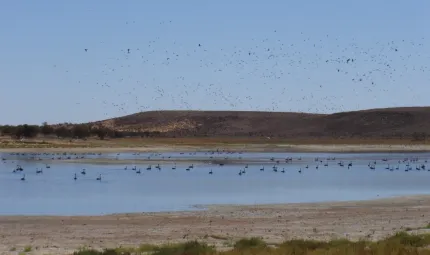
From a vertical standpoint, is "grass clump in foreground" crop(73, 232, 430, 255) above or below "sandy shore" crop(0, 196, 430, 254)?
above

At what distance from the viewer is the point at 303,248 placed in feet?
48.1

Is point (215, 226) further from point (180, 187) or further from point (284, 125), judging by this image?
point (284, 125)

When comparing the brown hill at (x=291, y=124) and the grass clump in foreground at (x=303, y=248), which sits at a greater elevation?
the brown hill at (x=291, y=124)

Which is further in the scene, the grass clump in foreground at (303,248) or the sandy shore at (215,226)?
the sandy shore at (215,226)

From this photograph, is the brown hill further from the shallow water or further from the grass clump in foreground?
the grass clump in foreground

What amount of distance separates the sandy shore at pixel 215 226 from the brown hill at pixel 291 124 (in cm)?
12303

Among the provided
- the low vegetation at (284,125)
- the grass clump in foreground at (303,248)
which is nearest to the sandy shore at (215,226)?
the grass clump in foreground at (303,248)

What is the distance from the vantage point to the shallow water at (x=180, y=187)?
28.3 meters

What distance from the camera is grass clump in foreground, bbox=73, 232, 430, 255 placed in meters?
13.3

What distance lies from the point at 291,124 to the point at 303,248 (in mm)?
170377

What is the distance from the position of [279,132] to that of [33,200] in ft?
480

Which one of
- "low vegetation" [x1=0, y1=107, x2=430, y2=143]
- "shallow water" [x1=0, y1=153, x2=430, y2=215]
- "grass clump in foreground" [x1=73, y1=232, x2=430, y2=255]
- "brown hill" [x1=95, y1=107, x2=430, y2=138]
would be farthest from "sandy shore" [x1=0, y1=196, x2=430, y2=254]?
"brown hill" [x1=95, y1=107, x2=430, y2=138]

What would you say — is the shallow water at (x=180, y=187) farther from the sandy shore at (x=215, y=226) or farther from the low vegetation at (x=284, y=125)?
the low vegetation at (x=284, y=125)

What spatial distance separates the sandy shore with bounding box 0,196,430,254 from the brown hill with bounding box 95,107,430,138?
12303 cm
